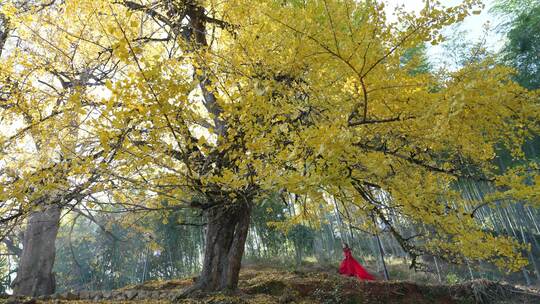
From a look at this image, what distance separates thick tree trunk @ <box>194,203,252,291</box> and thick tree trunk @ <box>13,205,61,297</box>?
10.5ft

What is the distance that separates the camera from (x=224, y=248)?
14.1ft

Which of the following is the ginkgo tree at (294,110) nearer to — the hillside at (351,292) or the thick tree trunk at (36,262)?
the hillside at (351,292)

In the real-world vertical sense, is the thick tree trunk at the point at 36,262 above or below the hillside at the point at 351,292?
above

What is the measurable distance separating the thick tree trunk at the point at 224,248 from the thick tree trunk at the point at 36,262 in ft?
10.5

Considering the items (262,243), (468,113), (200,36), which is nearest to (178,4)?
(200,36)

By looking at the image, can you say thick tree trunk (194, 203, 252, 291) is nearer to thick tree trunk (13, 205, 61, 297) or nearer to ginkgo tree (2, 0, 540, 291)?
ginkgo tree (2, 0, 540, 291)

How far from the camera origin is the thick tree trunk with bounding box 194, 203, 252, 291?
4.21m

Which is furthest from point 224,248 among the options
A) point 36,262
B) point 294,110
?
point 36,262

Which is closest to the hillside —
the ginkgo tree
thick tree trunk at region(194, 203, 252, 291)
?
thick tree trunk at region(194, 203, 252, 291)

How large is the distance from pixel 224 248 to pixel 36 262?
158 inches

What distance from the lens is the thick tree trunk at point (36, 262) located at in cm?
573

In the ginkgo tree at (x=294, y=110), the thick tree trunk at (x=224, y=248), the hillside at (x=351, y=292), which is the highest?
the ginkgo tree at (x=294, y=110)

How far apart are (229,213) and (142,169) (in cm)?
192

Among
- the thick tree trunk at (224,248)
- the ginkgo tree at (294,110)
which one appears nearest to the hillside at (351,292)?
the thick tree trunk at (224,248)
